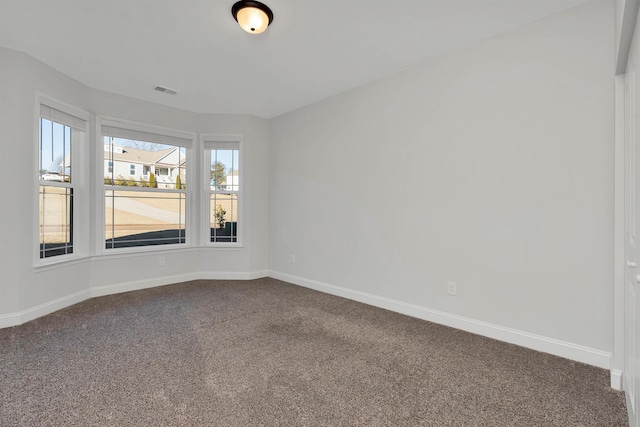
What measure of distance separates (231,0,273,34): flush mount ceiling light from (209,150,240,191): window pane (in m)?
2.80

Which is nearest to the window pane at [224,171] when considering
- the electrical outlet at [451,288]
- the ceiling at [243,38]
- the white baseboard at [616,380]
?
the ceiling at [243,38]

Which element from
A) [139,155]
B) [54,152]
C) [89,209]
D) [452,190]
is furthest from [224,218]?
[452,190]

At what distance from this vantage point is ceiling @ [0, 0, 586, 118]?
2439 millimetres

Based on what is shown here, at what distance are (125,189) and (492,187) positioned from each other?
4362mm

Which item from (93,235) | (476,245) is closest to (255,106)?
(93,235)

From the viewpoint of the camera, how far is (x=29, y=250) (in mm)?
3227

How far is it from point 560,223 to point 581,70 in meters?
1.12

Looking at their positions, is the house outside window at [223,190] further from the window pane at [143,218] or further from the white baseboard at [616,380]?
the white baseboard at [616,380]

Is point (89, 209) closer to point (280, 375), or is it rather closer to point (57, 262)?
point (57, 262)

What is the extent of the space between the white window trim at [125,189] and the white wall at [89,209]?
0.04 metres

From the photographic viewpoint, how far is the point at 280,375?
2.19 m

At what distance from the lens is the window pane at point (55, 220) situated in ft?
11.4

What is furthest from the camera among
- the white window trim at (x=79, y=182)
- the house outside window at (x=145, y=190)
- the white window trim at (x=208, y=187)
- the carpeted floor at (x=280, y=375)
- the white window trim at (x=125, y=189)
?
the white window trim at (x=208, y=187)

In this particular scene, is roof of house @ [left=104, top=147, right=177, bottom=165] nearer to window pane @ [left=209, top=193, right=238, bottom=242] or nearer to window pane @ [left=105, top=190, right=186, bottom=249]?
window pane @ [left=105, top=190, right=186, bottom=249]
